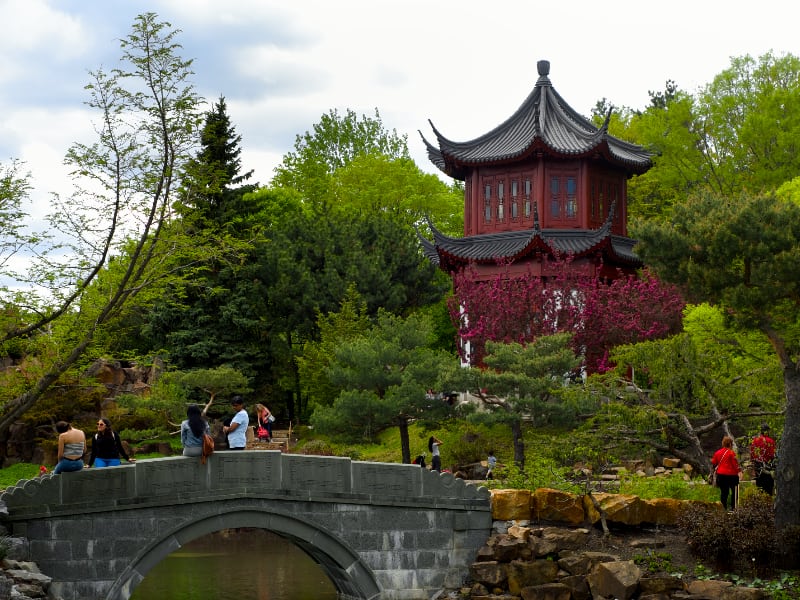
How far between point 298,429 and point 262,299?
442cm

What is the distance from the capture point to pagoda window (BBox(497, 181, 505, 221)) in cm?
3366

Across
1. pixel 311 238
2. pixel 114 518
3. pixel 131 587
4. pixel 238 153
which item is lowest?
pixel 131 587

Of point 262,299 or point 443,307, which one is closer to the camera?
point 262,299

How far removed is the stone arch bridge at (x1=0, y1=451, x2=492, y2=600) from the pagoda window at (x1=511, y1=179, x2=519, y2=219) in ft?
55.9

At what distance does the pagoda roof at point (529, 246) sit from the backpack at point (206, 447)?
664 inches

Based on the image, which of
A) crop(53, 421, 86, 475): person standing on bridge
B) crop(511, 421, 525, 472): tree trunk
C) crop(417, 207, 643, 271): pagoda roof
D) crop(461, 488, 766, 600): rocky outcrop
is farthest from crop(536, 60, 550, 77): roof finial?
crop(53, 421, 86, 475): person standing on bridge

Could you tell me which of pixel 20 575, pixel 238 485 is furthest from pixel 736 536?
pixel 20 575

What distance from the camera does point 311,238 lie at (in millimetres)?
36750

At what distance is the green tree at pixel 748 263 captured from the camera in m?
15.6

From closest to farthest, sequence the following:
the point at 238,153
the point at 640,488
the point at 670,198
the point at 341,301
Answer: the point at 640,488 < the point at 341,301 < the point at 238,153 < the point at 670,198

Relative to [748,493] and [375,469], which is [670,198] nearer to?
[748,493]

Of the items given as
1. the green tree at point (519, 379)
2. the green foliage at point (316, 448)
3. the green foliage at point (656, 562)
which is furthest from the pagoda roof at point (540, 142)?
the green foliage at point (656, 562)

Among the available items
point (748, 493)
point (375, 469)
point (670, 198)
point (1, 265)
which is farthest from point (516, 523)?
point (670, 198)

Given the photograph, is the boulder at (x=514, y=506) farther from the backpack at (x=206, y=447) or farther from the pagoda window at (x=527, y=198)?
the pagoda window at (x=527, y=198)
